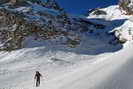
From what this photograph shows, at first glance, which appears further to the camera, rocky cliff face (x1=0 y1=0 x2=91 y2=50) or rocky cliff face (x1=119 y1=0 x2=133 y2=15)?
rocky cliff face (x1=119 y1=0 x2=133 y2=15)

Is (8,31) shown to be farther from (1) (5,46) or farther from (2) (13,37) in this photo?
(1) (5,46)

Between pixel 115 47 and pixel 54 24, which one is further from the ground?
pixel 54 24

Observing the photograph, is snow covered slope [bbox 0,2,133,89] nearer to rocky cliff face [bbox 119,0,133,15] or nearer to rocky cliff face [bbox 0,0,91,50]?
rocky cliff face [bbox 0,0,91,50]

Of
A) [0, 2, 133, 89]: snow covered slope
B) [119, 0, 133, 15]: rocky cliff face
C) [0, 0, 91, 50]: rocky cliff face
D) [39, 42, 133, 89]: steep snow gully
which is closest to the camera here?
[39, 42, 133, 89]: steep snow gully

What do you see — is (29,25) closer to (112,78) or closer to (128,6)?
(128,6)

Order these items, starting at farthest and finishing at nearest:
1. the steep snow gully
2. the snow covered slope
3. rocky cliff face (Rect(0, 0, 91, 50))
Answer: rocky cliff face (Rect(0, 0, 91, 50)), the snow covered slope, the steep snow gully

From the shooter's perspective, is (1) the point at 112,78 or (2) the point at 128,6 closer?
(1) the point at 112,78

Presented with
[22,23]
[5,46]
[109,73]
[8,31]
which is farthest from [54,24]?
[109,73]

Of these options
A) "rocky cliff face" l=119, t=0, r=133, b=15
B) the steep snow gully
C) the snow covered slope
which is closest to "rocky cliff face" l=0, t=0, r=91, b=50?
the snow covered slope

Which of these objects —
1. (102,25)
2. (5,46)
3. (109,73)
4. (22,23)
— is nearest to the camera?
(109,73)

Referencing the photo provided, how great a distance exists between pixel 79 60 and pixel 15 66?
14.6 meters

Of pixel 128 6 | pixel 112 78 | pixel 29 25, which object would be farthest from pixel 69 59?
pixel 128 6

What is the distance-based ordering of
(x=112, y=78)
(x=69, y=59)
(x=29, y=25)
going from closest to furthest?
(x=112, y=78), (x=69, y=59), (x=29, y=25)

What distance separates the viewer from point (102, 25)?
400 feet
